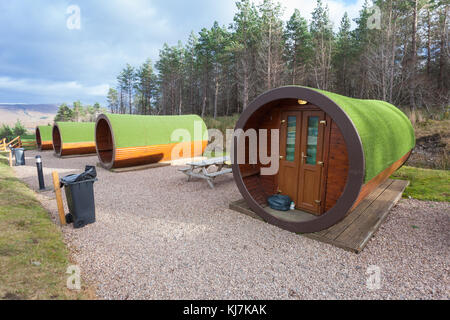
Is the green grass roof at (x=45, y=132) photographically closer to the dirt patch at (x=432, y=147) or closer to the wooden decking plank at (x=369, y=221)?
the wooden decking plank at (x=369, y=221)

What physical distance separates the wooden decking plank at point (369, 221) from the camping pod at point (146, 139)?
910cm

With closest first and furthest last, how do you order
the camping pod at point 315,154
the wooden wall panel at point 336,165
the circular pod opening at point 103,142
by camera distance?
the camping pod at point 315,154, the wooden wall panel at point 336,165, the circular pod opening at point 103,142

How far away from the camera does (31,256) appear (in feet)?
11.4

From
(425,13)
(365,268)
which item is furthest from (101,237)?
(425,13)

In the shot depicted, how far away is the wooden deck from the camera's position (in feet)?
13.2

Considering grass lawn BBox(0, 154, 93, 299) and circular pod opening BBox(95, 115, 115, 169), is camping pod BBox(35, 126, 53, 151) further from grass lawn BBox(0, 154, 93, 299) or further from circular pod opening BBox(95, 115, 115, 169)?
grass lawn BBox(0, 154, 93, 299)

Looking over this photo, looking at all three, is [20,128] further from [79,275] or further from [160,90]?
[79,275]

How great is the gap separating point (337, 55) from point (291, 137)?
2902 centimetres

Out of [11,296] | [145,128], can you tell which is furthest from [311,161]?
[145,128]

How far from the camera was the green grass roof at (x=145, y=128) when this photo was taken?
10000 millimetres

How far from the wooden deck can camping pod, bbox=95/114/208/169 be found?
6.58 metres

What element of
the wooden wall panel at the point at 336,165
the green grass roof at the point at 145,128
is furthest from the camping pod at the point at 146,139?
the wooden wall panel at the point at 336,165

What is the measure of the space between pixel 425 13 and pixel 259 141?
3059 centimetres

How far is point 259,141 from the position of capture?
18.6 feet
